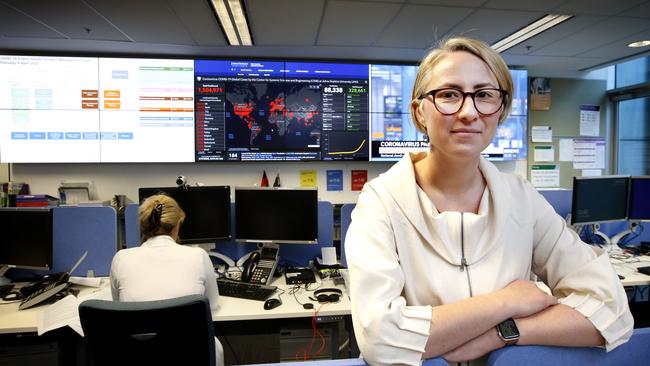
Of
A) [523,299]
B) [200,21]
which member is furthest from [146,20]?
[523,299]

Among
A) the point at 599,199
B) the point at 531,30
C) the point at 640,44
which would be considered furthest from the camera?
the point at 640,44

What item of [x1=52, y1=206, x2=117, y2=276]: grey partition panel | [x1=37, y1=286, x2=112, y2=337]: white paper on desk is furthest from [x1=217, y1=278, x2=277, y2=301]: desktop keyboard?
[x1=52, y1=206, x2=117, y2=276]: grey partition panel

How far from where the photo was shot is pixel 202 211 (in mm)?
2297

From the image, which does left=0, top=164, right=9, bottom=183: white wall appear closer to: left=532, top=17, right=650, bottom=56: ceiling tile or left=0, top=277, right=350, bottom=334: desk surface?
left=0, top=277, right=350, bottom=334: desk surface

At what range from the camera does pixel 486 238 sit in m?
0.78

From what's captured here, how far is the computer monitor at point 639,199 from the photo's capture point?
8.73ft

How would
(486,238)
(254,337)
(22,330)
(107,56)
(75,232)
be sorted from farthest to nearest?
(107,56), (254,337), (75,232), (22,330), (486,238)

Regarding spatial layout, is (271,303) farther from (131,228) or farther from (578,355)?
(578,355)

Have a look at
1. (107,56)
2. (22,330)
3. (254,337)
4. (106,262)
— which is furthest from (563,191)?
(107,56)

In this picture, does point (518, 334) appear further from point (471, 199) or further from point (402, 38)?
point (402, 38)

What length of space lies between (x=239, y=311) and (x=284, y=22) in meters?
2.37

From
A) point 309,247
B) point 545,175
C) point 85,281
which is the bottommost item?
point 85,281

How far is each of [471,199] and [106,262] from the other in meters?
2.24

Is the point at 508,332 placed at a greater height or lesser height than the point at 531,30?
lesser
